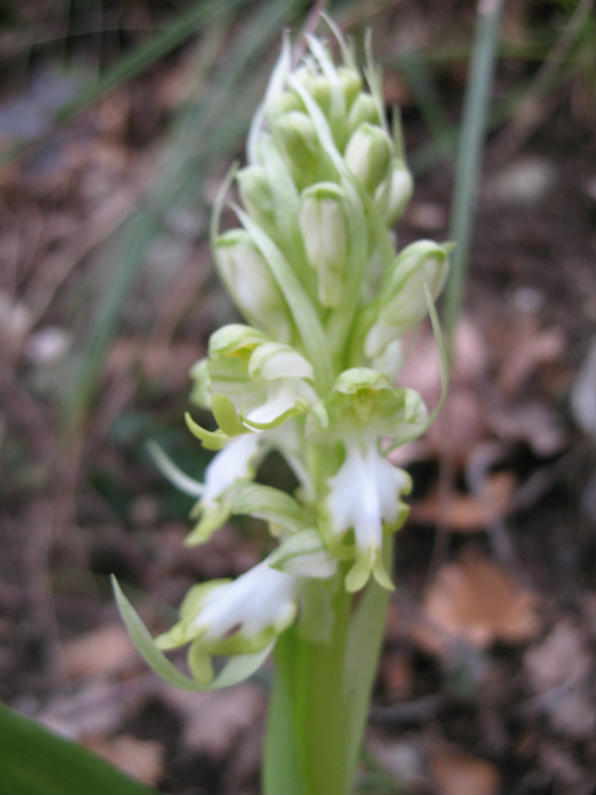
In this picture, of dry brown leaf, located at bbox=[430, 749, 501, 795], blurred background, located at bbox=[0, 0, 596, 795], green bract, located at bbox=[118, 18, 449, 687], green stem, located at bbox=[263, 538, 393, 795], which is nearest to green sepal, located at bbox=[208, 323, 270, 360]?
green bract, located at bbox=[118, 18, 449, 687]

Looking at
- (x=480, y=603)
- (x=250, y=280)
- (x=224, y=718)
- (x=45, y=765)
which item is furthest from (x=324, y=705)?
(x=480, y=603)

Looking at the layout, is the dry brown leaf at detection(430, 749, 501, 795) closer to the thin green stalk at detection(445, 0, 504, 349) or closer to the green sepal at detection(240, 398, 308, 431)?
the thin green stalk at detection(445, 0, 504, 349)

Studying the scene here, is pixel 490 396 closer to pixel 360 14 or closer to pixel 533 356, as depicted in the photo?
pixel 533 356

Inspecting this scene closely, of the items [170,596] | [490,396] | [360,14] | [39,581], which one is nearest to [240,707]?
[170,596]

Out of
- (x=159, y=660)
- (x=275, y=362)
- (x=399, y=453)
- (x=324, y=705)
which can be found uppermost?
(x=275, y=362)

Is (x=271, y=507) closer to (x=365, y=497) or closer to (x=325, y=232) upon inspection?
(x=365, y=497)

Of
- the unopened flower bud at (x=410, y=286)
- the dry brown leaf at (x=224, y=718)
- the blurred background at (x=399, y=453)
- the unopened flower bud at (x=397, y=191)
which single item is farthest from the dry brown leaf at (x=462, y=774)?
the unopened flower bud at (x=397, y=191)

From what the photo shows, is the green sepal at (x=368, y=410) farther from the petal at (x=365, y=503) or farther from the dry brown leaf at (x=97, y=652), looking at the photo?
the dry brown leaf at (x=97, y=652)
